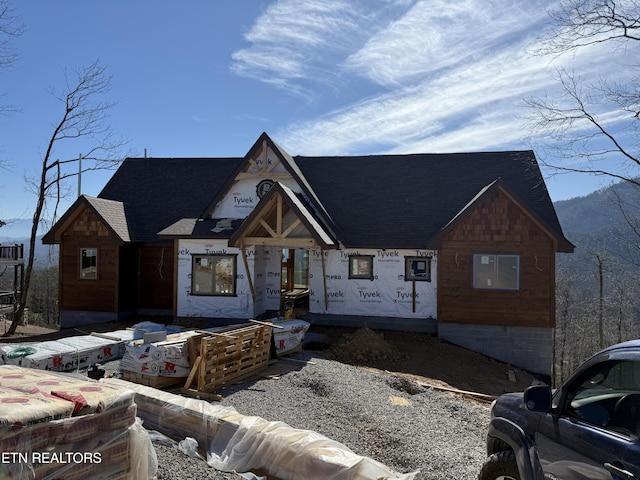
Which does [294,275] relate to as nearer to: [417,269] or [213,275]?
[213,275]

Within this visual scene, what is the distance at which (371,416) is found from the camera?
820cm

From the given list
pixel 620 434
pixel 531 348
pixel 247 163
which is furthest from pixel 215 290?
pixel 620 434

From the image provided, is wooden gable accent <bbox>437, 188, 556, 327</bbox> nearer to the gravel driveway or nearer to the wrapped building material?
the gravel driveway

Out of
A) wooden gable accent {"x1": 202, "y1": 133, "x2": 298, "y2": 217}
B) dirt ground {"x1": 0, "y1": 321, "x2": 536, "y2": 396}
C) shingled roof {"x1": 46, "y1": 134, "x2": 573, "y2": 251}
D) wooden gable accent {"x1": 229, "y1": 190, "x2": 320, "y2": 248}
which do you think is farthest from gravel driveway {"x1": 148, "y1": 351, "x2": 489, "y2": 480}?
wooden gable accent {"x1": 202, "y1": 133, "x2": 298, "y2": 217}

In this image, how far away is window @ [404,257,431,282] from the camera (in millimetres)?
16141

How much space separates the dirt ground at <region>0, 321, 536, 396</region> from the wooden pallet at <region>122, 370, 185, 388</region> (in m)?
5.19

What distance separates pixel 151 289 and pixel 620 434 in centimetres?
1814

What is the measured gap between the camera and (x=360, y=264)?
55.0 feet

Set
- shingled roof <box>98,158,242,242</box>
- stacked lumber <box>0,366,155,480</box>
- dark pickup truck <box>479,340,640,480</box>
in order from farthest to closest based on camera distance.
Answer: shingled roof <box>98,158,242,242</box>, stacked lumber <box>0,366,155,480</box>, dark pickup truck <box>479,340,640,480</box>

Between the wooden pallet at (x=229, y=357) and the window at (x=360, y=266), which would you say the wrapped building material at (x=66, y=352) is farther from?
the window at (x=360, y=266)

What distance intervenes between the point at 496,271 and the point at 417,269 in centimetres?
266

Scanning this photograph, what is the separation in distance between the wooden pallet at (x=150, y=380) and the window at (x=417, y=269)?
9.28 m

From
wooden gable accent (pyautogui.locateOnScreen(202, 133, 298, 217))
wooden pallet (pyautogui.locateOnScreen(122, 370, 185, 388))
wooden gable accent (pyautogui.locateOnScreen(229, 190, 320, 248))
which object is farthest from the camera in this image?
wooden gable accent (pyautogui.locateOnScreen(202, 133, 298, 217))

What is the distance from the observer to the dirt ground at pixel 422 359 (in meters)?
12.4
